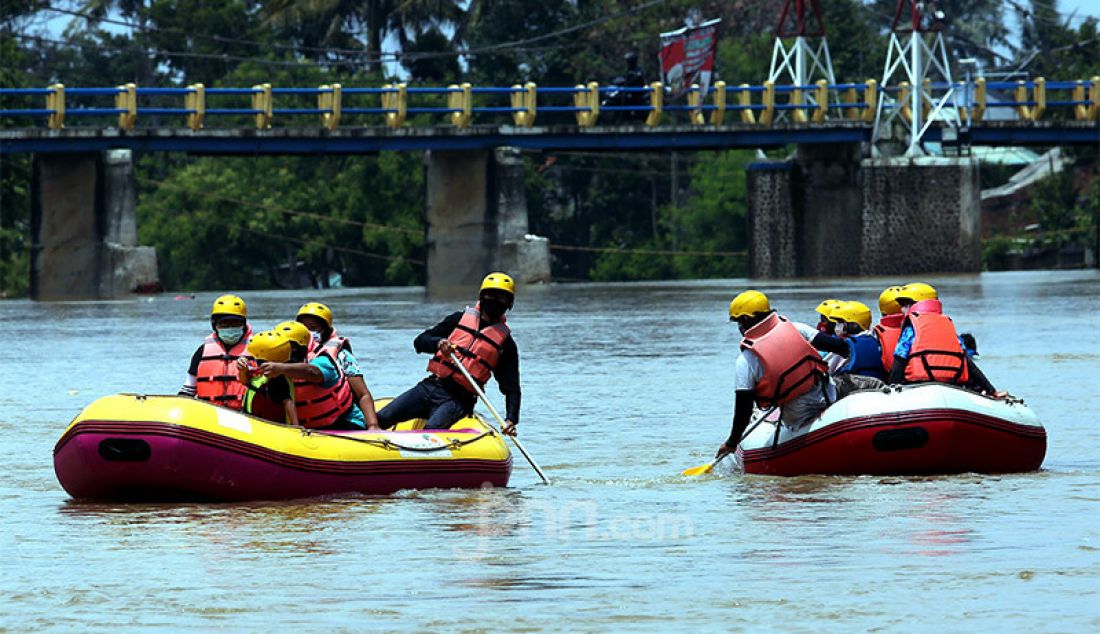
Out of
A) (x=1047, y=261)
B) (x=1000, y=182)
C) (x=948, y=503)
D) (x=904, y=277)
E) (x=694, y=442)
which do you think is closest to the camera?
(x=948, y=503)

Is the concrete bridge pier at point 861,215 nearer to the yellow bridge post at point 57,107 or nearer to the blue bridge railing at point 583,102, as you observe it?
the blue bridge railing at point 583,102

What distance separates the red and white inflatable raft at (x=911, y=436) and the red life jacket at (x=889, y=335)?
733 mm

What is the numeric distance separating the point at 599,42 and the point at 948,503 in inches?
2519

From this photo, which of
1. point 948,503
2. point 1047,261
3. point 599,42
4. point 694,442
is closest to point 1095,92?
point 1047,261

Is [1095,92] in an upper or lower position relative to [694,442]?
upper

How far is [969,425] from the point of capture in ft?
47.0

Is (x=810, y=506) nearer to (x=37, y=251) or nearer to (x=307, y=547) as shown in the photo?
(x=307, y=547)

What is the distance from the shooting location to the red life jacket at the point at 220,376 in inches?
548

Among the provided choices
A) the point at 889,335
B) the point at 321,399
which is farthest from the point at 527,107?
the point at 321,399

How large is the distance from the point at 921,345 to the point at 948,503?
183 centimetres

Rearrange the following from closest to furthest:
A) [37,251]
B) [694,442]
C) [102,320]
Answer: [694,442] < [102,320] < [37,251]

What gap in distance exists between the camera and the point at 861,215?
183 ft

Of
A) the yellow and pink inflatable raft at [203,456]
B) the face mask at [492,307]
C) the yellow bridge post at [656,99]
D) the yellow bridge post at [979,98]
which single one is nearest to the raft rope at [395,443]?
the yellow and pink inflatable raft at [203,456]

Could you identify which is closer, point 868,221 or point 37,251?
point 37,251
